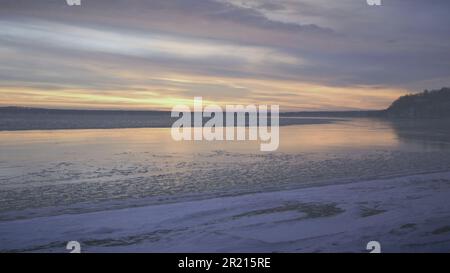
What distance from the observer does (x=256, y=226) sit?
231 inches

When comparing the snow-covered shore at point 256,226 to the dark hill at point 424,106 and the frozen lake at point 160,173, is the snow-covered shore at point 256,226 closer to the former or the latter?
the frozen lake at point 160,173

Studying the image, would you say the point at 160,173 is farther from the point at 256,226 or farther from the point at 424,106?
the point at 424,106

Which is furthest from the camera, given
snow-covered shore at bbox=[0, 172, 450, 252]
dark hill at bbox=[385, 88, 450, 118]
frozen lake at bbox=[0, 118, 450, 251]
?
dark hill at bbox=[385, 88, 450, 118]

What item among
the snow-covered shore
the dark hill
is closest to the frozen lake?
the snow-covered shore

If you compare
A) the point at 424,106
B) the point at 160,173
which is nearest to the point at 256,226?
the point at 160,173

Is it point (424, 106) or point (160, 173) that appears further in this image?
point (424, 106)

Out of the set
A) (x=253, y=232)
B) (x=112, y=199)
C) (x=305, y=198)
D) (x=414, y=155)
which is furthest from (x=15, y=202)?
(x=414, y=155)

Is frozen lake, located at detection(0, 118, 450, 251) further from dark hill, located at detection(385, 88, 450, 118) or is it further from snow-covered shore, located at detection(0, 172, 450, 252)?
dark hill, located at detection(385, 88, 450, 118)

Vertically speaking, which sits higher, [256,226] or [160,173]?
[160,173]

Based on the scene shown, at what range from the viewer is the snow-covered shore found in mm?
5086

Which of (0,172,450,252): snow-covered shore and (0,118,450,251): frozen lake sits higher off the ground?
(0,118,450,251): frozen lake

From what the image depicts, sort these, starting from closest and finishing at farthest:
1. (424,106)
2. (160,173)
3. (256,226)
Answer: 1. (256,226)
2. (160,173)
3. (424,106)

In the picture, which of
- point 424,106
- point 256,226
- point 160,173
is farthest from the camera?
point 424,106
